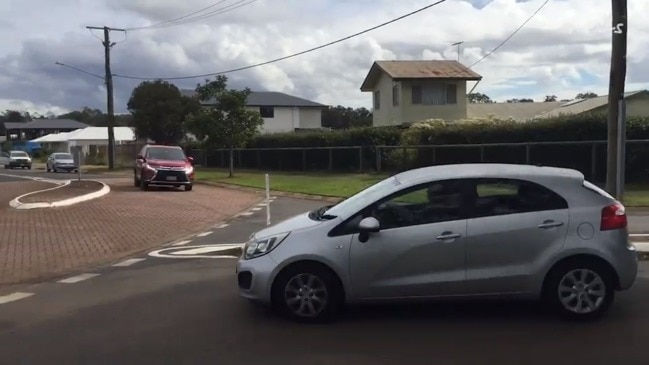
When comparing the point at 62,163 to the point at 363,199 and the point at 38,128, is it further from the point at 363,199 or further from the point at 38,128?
the point at 38,128

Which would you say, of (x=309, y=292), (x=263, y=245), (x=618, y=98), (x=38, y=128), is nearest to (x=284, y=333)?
(x=309, y=292)

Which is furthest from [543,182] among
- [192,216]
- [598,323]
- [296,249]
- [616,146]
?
[192,216]

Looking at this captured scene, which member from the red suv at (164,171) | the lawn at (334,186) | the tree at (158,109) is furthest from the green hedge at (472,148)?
the tree at (158,109)

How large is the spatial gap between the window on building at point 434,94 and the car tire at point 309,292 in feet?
133

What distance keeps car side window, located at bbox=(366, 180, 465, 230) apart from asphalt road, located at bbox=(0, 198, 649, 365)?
97 centimetres

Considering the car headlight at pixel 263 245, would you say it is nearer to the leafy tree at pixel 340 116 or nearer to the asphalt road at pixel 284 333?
the asphalt road at pixel 284 333

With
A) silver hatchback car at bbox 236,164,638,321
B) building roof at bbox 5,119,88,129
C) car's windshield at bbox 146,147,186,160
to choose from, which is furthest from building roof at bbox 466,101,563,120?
building roof at bbox 5,119,88,129

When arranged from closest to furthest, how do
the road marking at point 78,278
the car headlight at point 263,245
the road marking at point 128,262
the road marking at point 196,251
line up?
the car headlight at point 263,245 → the road marking at point 78,278 → the road marking at point 128,262 → the road marking at point 196,251

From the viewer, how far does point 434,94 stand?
1847 inches

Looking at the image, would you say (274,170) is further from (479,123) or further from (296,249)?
(296,249)

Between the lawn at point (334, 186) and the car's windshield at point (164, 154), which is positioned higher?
the car's windshield at point (164, 154)

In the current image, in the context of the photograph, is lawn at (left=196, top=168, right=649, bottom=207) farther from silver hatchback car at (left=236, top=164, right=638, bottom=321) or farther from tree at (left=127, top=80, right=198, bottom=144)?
tree at (left=127, top=80, right=198, bottom=144)

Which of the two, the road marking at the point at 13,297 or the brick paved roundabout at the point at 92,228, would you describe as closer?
the road marking at the point at 13,297

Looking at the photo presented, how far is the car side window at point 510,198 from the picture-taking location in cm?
704
